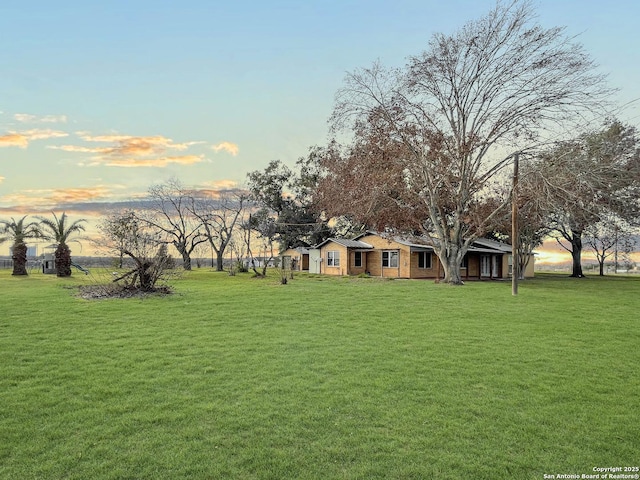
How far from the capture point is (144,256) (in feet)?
56.0

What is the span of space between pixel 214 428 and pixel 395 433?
1.75 m

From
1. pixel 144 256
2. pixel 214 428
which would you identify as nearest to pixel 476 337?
pixel 214 428

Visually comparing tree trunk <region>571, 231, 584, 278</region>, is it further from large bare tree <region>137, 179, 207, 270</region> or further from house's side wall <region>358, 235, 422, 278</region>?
large bare tree <region>137, 179, 207, 270</region>

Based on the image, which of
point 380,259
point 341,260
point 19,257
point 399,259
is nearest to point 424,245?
point 399,259

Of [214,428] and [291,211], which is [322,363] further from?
[291,211]

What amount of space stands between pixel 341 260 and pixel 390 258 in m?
3.93

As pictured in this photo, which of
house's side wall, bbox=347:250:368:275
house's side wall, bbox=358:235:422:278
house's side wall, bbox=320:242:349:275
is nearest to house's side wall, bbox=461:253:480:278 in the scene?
house's side wall, bbox=358:235:422:278

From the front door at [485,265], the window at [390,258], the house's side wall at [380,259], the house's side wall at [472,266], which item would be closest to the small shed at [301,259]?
the house's side wall at [380,259]

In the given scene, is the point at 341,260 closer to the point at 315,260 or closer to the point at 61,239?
the point at 315,260

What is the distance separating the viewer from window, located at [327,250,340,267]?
36.5 meters

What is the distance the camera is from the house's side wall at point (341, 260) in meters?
35.8

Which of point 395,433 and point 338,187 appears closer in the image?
point 395,433

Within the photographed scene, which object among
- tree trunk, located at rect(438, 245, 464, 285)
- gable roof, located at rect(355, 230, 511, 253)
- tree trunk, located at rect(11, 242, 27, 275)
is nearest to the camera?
tree trunk, located at rect(438, 245, 464, 285)

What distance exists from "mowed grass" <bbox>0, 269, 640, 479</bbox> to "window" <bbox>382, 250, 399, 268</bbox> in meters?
23.1
